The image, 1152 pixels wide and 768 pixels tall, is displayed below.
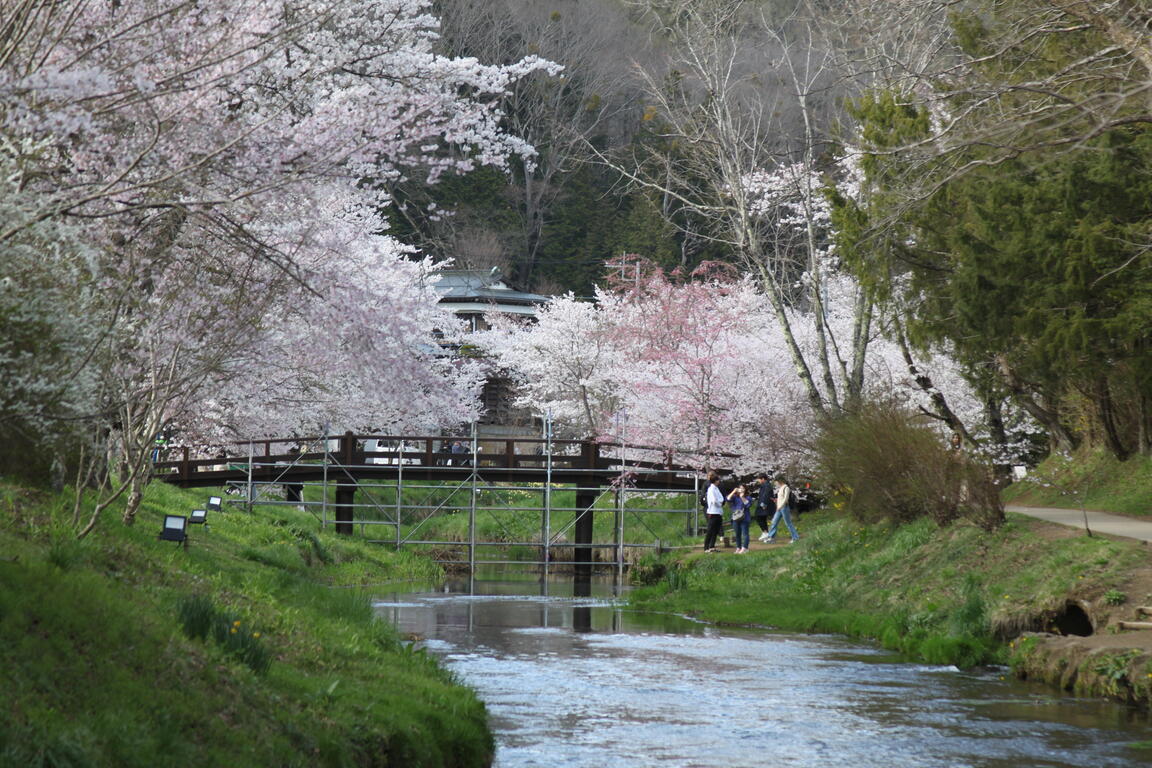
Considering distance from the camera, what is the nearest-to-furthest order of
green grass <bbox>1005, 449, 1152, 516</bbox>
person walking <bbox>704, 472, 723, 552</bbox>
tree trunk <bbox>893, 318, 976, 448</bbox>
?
1. green grass <bbox>1005, 449, 1152, 516</bbox>
2. tree trunk <bbox>893, 318, 976, 448</bbox>
3. person walking <bbox>704, 472, 723, 552</bbox>

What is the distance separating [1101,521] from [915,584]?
2.81 metres

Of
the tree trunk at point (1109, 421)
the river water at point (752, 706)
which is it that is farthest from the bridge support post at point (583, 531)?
the river water at point (752, 706)

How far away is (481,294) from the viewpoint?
174 ft

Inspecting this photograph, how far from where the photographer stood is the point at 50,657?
6.07 metres

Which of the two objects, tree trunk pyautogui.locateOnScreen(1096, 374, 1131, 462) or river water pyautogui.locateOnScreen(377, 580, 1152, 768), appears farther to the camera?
tree trunk pyautogui.locateOnScreen(1096, 374, 1131, 462)

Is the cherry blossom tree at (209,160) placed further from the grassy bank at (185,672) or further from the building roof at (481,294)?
the building roof at (481,294)

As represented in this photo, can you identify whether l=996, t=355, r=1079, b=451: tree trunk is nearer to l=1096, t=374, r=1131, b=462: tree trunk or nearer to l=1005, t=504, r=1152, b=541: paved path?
l=1096, t=374, r=1131, b=462: tree trunk

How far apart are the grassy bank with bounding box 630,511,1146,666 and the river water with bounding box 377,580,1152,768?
61 centimetres

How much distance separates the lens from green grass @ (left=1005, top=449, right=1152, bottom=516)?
64.4 ft

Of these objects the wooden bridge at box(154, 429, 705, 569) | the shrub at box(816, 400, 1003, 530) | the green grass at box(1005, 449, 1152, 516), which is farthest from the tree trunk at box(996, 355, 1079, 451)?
the wooden bridge at box(154, 429, 705, 569)

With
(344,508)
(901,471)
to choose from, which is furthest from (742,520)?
(344,508)

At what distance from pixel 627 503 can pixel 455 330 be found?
7.71 m

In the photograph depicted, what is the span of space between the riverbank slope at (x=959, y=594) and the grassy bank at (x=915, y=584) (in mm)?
19

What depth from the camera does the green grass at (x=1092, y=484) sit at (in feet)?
64.4
